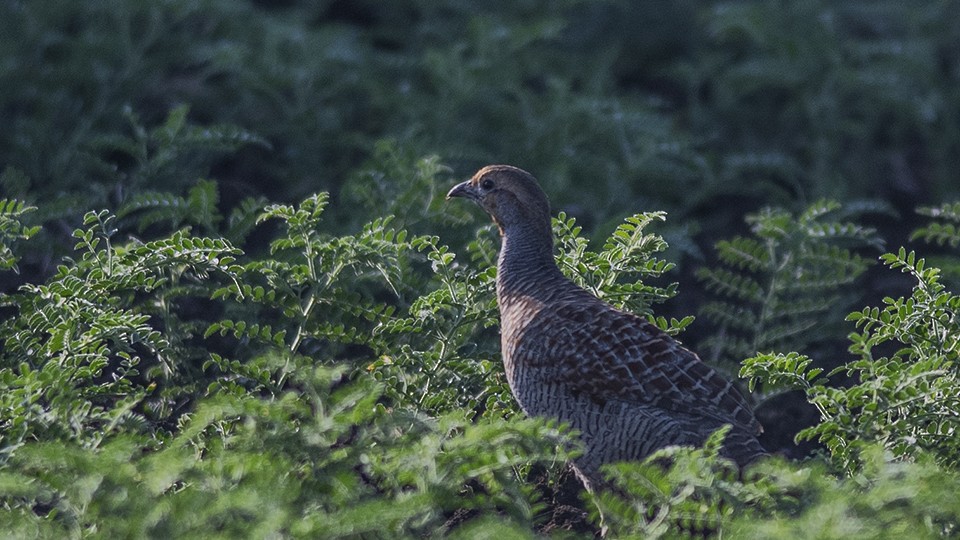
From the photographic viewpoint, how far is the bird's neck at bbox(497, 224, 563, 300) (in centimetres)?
544

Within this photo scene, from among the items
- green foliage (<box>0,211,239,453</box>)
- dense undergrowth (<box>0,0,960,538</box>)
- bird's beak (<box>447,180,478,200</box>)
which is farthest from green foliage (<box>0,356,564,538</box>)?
bird's beak (<box>447,180,478,200</box>)

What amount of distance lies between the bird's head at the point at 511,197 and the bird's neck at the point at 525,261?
1.4 inches

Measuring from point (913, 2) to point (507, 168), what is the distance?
7322 millimetres

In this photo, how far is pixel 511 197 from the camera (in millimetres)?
5848

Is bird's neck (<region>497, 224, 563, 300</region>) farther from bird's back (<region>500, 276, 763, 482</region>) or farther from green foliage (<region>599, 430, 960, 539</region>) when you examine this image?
green foliage (<region>599, 430, 960, 539</region>)

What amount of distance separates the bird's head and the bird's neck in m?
0.04

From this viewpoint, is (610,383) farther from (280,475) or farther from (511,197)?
(280,475)

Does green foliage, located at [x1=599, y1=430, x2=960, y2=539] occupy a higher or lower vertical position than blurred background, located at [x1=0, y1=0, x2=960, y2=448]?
lower

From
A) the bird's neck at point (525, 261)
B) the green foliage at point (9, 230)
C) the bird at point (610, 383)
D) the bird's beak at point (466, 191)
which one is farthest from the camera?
the bird's beak at point (466, 191)

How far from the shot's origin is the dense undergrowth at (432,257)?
4008mm

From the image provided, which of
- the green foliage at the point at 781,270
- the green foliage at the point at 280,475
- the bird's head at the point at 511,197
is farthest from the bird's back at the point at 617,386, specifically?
the green foliage at the point at 781,270

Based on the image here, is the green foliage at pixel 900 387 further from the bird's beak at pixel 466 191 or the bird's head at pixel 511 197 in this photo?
the bird's beak at pixel 466 191

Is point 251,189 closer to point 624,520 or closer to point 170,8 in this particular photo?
point 170,8

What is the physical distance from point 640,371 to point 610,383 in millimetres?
127
